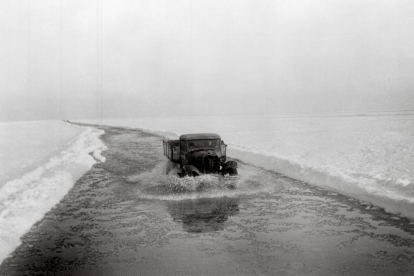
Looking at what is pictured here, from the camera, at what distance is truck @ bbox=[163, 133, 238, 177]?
14.2m

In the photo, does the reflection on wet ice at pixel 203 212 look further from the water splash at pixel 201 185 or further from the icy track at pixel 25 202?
the icy track at pixel 25 202

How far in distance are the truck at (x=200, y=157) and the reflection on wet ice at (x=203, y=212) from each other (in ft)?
9.43

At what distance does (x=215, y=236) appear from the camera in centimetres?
757

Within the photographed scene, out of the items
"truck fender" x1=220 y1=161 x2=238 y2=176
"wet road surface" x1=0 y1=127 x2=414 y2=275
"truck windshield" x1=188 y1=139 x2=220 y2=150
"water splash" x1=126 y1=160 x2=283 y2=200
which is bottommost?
"water splash" x1=126 y1=160 x2=283 y2=200

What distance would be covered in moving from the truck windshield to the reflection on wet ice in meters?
4.31

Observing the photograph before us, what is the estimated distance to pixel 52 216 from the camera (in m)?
9.62

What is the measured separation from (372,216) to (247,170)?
868cm

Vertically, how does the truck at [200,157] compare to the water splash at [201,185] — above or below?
above

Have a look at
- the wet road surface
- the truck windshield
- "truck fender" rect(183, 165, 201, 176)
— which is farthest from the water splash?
the truck windshield

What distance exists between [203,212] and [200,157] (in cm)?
475

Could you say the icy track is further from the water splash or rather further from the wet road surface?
the water splash

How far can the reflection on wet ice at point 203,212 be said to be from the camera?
836cm

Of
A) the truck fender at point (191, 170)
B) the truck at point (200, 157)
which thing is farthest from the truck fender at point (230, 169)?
the truck fender at point (191, 170)

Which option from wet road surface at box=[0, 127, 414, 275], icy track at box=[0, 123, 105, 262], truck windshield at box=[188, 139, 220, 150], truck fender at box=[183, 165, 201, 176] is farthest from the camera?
truck windshield at box=[188, 139, 220, 150]
